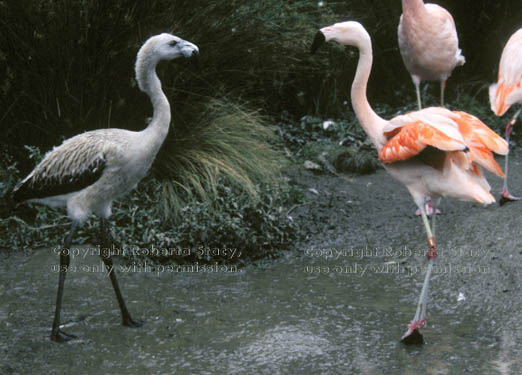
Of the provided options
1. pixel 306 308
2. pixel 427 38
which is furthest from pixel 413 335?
pixel 427 38

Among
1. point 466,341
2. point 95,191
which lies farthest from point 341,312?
point 95,191

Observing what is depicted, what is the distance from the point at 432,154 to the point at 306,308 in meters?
1.23

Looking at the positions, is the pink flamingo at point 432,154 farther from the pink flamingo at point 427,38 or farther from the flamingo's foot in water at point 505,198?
the pink flamingo at point 427,38

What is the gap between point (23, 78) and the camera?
210 inches

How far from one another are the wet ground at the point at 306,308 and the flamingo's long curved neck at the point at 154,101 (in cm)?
108

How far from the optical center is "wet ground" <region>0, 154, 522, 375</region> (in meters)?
3.29

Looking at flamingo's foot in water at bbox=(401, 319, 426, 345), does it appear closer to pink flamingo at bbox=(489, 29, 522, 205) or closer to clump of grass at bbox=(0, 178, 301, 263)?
clump of grass at bbox=(0, 178, 301, 263)

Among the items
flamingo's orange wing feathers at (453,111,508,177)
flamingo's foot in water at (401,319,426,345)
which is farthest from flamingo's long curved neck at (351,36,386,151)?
flamingo's foot in water at (401,319,426,345)

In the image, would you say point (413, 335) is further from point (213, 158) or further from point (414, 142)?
point (213, 158)

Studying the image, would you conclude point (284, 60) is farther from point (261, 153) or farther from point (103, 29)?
point (103, 29)

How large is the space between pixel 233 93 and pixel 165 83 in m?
0.94

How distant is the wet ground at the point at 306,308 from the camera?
3.29m

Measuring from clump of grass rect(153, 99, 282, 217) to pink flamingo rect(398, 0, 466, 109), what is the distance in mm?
1498

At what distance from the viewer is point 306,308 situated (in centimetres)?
400
